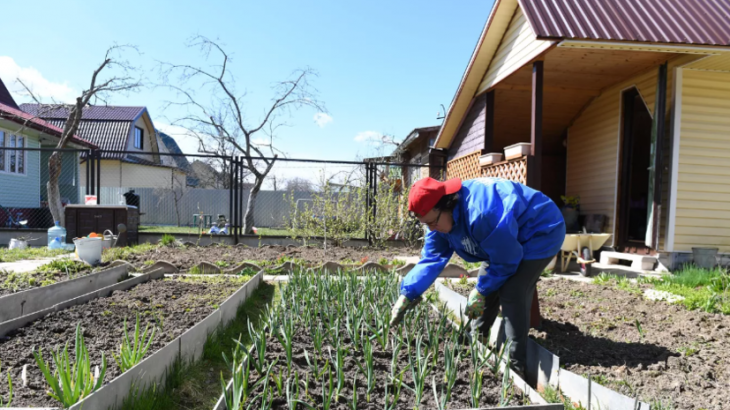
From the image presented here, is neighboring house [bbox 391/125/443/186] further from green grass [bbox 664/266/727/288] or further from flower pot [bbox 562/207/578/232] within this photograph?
green grass [bbox 664/266/727/288]

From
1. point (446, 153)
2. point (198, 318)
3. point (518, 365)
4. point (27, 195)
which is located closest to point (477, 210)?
point (518, 365)

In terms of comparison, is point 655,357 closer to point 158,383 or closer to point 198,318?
point 158,383

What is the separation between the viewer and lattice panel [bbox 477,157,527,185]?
20.3 ft

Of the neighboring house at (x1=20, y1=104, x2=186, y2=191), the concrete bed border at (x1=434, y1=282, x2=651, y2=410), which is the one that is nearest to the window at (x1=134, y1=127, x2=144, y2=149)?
the neighboring house at (x1=20, y1=104, x2=186, y2=191)

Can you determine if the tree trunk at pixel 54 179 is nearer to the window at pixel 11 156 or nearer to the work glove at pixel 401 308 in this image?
the window at pixel 11 156

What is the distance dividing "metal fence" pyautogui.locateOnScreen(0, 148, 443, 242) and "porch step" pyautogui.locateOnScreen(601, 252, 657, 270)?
374 centimetres

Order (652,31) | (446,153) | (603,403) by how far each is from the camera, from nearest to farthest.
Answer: (603,403) → (652,31) → (446,153)

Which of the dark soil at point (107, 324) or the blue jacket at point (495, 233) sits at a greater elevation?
the blue jacket at point (495, 233)

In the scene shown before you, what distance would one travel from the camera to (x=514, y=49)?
7004 mm

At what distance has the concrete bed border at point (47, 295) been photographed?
3452 millimetres

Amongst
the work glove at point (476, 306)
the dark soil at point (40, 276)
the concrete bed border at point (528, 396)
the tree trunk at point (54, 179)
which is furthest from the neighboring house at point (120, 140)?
the concrete bed border at point (528, 396)

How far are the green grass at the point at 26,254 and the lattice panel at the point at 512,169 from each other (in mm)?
7998

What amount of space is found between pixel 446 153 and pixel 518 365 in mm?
8729

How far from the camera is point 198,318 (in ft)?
10.8
